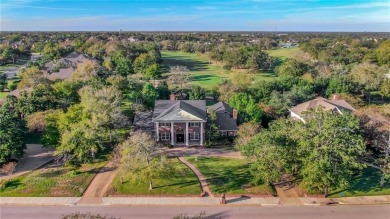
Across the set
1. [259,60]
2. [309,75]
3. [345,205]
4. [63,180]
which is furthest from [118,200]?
[259,60]

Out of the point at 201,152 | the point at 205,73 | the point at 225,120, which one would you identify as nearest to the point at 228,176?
the point at 201,152

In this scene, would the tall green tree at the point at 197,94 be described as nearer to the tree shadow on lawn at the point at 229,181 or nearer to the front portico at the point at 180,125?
the front portico at the point at 180,125

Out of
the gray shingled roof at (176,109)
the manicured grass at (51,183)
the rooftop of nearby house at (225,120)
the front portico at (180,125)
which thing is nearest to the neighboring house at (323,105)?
the rooftop of nearby house at (225,120)

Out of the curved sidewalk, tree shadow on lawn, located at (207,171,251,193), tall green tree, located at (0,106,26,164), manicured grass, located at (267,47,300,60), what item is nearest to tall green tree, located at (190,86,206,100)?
the curved sidewalk

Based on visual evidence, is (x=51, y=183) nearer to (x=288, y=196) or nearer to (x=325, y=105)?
(x=288, y=196)

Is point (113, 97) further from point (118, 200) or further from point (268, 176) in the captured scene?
point (268, 176)

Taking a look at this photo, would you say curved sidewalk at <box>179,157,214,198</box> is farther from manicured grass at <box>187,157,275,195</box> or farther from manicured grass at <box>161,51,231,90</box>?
manicured grass at <box>161,51,231,90</box>
